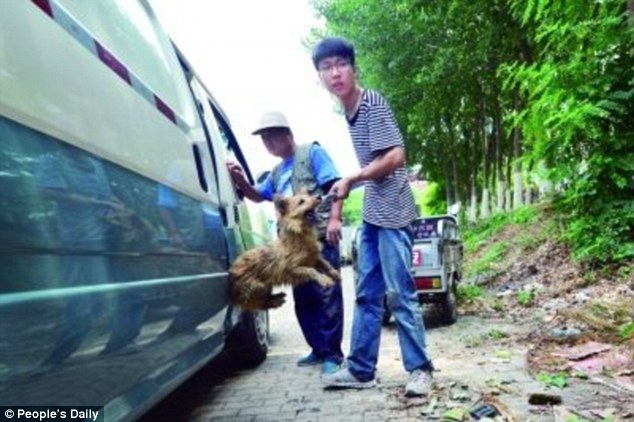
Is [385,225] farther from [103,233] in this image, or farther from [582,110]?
[582,110]

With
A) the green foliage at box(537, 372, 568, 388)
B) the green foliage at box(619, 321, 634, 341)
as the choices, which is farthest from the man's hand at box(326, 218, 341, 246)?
the green foliage at box(619, 321, 634, 341)

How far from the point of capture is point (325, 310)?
4473mm

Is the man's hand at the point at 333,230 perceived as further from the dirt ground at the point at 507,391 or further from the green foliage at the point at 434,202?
the green foliage at the point at 434,202

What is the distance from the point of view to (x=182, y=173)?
9.06 ft

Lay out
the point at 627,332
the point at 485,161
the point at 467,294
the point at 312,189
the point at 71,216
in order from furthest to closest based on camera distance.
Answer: the point at 485,161
the point at 467,294
the point at 312,189
the point at 627,332
the point at 71,216

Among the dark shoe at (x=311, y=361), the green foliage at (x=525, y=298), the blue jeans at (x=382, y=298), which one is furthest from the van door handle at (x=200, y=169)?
the green foliage at (x=525, y=298)

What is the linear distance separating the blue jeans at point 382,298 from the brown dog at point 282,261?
1.24 ft

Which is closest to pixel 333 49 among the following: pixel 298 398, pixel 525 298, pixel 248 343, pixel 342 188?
pixel 342 188

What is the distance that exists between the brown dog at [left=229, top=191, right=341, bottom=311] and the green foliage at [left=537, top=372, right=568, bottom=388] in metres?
1.45

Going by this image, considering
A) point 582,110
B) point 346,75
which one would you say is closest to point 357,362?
point 346,75

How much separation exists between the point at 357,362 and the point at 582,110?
15.1ft

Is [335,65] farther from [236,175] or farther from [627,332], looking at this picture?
[627,332]

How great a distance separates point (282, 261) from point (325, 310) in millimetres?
989

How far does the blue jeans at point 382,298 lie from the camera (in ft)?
12.3
